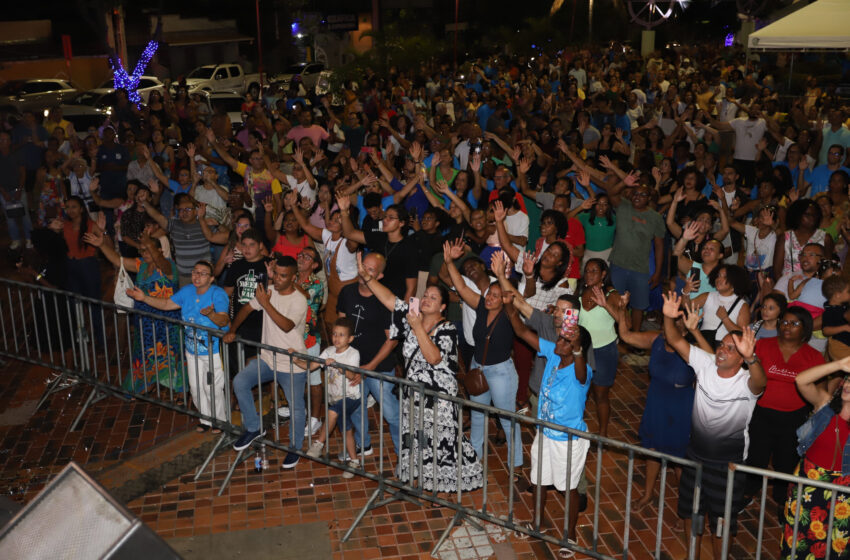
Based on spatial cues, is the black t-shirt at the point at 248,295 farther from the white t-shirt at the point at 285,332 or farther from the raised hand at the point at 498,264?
the raised hand at the point at 498,264

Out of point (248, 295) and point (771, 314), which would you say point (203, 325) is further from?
point (771, 314)

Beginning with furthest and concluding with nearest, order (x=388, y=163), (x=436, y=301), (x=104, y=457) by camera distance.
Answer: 1. (x=388, y=163)
2. (x=104, y=457)
3. (x=436, y=301)

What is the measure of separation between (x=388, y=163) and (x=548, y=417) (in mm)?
7847

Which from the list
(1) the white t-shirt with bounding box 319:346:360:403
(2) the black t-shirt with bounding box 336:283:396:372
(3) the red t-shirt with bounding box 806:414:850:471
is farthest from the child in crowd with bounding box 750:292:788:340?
(1) the white t-shirt with bounding box 319:346:360:403

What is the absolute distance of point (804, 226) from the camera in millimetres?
8719

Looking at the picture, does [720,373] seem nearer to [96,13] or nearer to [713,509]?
[713,509]

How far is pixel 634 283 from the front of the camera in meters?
9.41

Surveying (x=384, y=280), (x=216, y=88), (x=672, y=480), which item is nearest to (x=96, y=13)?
(x=216, y=88)

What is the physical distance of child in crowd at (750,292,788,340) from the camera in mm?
6723

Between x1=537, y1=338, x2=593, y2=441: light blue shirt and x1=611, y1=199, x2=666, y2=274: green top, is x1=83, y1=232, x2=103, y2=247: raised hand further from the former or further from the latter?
x1=611, y1=199, x2=666, y2=274: green top

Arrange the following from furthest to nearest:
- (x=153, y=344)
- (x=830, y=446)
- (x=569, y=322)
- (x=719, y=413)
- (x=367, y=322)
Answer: (x=153, y=344) → (x=367, y=322) → (x=569, y=322) → (x=719, y=413) → (x=830, y=446)

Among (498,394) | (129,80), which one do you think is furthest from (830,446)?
(129,80)

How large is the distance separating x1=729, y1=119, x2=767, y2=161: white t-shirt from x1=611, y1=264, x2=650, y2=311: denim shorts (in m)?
6.21

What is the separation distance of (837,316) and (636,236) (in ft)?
7.89
